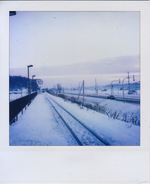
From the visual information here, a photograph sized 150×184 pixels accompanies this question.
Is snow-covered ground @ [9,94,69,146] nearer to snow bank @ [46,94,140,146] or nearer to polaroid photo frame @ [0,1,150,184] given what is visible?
polaroid photo frame @ [0,1,150,184]

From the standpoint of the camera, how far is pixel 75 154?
2.05m

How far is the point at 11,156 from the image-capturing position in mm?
2070

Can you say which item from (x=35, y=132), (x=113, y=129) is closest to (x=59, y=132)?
(x=35, y=132)

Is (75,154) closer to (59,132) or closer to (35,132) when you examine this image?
(59,132)

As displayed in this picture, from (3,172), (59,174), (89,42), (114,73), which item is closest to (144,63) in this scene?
(114,73)

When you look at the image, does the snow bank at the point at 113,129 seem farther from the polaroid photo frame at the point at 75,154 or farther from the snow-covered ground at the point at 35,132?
the snow-covered ground at the point at 35,132

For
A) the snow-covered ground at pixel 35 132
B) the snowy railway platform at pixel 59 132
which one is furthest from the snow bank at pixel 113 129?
the snow-covered ground at pixel 35 132

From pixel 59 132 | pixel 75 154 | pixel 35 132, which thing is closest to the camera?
pixel 75 154

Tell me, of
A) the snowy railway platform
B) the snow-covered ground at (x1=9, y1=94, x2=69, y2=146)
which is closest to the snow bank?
the snowy railway platform

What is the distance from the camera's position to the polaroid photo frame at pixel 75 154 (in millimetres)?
1938

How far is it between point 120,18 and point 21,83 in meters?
2.15

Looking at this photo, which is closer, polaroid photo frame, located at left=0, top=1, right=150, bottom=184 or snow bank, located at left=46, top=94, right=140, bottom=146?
polaroid photo frame, located at left=0, top=1, right=150, bottom=184

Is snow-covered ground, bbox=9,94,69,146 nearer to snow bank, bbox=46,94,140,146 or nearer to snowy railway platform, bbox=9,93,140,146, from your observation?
snowy railway platform, bbox=9,93,140,146

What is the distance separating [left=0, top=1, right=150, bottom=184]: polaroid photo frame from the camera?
1938 millimetres
